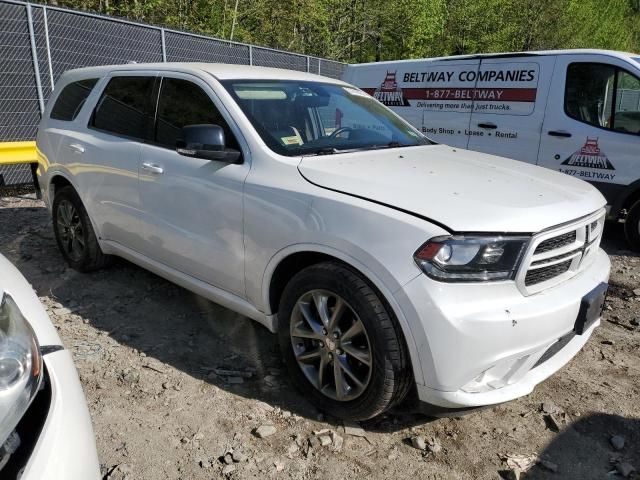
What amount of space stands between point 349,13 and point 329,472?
26419 millimetres

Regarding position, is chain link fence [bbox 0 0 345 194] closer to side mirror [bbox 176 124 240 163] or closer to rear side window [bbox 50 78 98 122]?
rear side window [bbox 50 78 98 122]

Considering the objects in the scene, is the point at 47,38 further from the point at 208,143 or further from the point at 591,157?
the point at 591,157

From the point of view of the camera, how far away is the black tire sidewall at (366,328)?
7.55 feet

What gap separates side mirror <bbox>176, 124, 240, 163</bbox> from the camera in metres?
2.83

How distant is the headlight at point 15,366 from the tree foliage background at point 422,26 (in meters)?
18.7

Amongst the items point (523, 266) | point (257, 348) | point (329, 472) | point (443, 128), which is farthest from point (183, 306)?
point (443, 128)

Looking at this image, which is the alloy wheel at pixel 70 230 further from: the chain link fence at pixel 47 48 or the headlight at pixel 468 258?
the chain link fence at pixel 47 48

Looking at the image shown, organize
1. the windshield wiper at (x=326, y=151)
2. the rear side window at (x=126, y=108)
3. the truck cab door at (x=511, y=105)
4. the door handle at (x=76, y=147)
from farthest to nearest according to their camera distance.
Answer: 1. the truck cab door at (x=511, y=105)
2. the door handle at (x=76, y=147)
3. the rear side window at (x=126, y=108)
4. the windshield wiper at (x=326, y=151)

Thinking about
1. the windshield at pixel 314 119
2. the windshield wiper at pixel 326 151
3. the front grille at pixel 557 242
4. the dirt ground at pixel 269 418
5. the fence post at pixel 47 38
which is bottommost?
the dirt ground at pixel 269 418

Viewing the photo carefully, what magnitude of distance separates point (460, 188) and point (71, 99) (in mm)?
3602

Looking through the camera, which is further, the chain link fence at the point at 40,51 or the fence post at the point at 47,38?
the fence post at the point at 47,38

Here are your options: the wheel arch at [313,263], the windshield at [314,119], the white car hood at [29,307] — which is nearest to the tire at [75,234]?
the windshield at [314,119]

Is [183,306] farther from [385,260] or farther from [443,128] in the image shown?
[443,128]

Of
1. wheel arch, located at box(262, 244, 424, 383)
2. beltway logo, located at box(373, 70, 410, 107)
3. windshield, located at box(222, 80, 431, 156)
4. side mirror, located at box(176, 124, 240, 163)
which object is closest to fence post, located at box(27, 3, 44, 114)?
beltway logo, located at box(373, 70, 410, 107)
